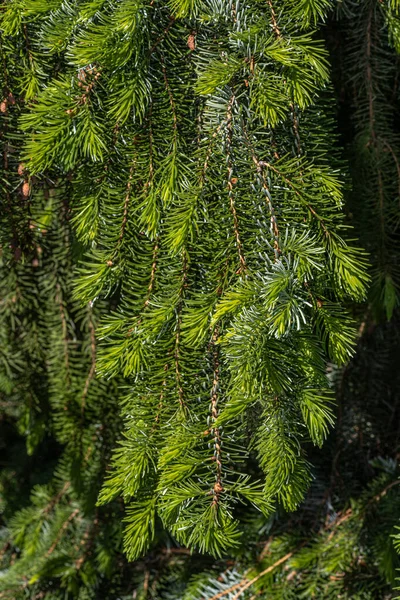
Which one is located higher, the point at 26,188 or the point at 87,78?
the point at 87,78

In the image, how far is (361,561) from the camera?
1.12 m

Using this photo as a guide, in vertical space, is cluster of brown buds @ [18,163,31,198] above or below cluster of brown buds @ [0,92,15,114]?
below

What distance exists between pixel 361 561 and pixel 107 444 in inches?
20.9

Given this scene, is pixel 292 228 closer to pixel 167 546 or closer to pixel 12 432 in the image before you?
pixel 167 546

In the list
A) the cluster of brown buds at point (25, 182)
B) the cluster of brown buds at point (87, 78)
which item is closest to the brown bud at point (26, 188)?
the cluster of brown buds at point (25, 182)

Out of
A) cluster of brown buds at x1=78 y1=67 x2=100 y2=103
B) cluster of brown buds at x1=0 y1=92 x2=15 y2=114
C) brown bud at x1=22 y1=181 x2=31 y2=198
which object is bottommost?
brown bud at x1=22 y1=181 x2=31 y2=198

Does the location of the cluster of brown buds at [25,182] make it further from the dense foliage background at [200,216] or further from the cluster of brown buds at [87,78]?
the cluster of brown buds at [87,78]

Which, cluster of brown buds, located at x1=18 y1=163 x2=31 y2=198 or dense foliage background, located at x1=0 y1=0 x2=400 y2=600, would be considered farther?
cluster of brown buds, located at x1=18 y1=163 x2=31 y2=198

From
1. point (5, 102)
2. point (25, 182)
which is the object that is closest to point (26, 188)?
point (25, 182)

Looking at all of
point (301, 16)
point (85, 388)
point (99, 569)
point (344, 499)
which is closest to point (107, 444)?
point (85, 388)

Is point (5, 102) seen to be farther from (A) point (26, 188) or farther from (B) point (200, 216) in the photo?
(B) point (200, 216)

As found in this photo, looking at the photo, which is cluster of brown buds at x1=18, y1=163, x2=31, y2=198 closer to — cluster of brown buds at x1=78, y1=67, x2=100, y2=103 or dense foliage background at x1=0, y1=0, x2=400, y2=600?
→ dense foliage background at x1=0, y1=0, x2=400, y2=600

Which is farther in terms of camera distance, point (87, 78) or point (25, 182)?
point (25, 182)

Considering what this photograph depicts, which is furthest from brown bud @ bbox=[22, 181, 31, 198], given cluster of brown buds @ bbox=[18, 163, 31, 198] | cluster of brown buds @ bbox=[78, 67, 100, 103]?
cluster of brown buds @ bbox=[78, 67, 100, 103]
